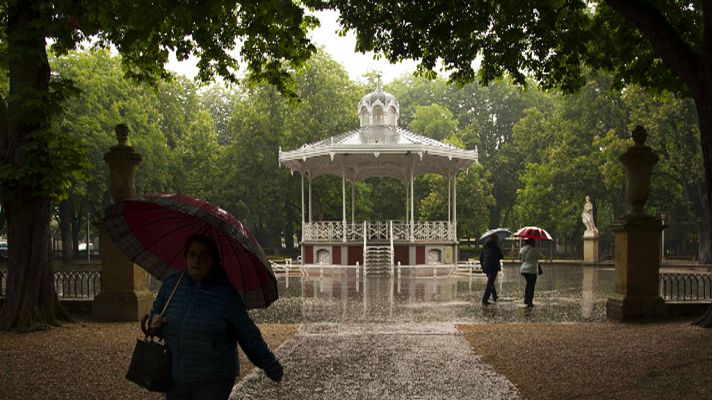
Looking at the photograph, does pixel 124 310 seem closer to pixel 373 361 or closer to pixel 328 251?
pixel 373 361

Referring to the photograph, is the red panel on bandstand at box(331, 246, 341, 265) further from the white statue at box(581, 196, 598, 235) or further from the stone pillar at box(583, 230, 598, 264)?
the white statue at box(581, 196, 598, 235)

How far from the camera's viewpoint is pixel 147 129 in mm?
44938

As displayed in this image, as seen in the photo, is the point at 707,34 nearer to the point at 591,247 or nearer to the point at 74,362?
the point at 74,362

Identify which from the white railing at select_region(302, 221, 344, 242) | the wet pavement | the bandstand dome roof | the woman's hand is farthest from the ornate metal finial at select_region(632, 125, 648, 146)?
the white railing at select_region(302, 221, 344, 242)

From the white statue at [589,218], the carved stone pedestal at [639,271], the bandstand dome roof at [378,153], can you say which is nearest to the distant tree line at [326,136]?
the white statue at [589,218]

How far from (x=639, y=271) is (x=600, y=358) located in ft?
15.8

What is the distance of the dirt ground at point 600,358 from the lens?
7102 millimetres

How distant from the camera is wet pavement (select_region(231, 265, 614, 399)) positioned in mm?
7375

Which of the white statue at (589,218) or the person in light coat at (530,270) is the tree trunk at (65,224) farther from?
the person in light coat at (530,270)

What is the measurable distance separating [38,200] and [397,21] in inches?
276

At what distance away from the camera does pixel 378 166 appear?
34500 millimetres

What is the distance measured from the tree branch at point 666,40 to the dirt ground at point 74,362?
6.73 metres

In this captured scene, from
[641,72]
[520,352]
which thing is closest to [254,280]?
[520,352]

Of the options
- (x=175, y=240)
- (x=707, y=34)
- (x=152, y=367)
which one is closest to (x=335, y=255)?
(x=707, y=34)
